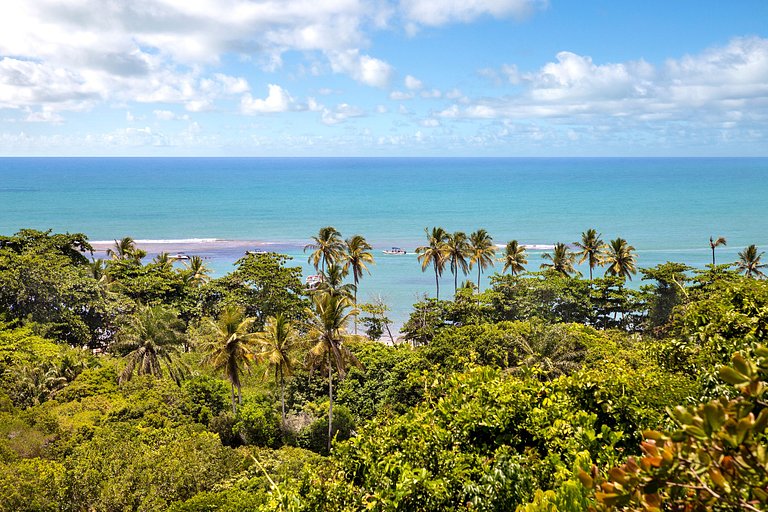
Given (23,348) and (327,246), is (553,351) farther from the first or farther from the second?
(23,348)

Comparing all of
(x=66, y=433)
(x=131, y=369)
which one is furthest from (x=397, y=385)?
(x=66, y=433)

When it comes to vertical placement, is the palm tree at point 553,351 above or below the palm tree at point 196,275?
below

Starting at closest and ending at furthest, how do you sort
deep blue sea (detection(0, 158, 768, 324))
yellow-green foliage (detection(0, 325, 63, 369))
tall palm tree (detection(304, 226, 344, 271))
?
yellow-green foliage (detection(0, 325, 63, 369)) → tall palm tree (detection(304, 226, 344, 271)) → deep blue sea (detection(0, 158, 768, 324))

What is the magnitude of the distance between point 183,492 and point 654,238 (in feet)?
287

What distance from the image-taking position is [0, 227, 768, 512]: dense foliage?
564 centimetres

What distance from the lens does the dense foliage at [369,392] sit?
564 centimetres

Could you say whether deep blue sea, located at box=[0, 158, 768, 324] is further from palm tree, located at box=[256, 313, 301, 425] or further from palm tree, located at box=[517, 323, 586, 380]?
palm tree, located at box=[256, 313, 301, 425]

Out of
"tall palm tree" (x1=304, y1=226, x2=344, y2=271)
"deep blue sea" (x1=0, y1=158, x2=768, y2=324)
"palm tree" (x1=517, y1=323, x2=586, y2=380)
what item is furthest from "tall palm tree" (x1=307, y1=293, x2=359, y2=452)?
"deep blue sea" (x1=0, y1=158, x2=768, y2=324)

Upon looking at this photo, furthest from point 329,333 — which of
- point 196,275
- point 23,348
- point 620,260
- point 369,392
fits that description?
point 620,260

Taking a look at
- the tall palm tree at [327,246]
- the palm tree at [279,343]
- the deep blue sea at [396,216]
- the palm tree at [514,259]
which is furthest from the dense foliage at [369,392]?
the deep blue sea at [396,216]

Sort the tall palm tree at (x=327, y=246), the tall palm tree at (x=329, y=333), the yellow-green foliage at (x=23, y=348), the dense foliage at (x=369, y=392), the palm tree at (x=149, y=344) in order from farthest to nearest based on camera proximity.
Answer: the tall palm tree at (x=327, y=246), the yellow-green foliage at (x=23, y=348), the palm tree at (x=149, y=344), the tall palm tree at (x=329, y=333), the dense foliage at (x=369, y=392)

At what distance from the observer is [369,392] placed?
30000mm

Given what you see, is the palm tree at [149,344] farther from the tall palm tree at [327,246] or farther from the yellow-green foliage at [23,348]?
the tall palm tree at [327,246]

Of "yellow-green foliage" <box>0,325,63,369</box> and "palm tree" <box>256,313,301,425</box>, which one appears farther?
"yellow-green foliage" <box>0,325,63,369</box>
